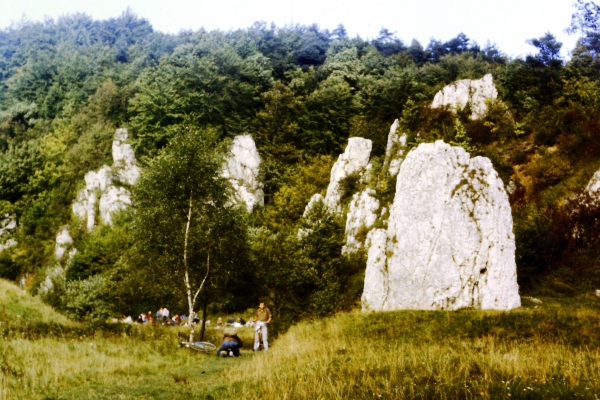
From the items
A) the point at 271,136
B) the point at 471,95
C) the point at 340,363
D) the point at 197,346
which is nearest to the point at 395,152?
the point at 471,95

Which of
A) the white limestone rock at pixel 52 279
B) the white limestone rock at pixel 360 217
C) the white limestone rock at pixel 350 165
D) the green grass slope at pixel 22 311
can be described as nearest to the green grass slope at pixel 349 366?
the green grass slope at pixel 22 311

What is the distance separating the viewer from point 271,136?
2285 inches

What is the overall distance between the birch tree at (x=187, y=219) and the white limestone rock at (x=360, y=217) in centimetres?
1523

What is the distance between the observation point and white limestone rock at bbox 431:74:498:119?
41.6m

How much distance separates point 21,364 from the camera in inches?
411

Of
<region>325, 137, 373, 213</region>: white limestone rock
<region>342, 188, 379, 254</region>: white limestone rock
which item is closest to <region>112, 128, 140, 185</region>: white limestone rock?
<region>325, 137, 373, 213</region>: white limestone rock

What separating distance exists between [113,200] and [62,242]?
812 centimetres

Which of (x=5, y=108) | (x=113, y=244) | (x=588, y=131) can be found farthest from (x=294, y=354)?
(x=5, y=108)

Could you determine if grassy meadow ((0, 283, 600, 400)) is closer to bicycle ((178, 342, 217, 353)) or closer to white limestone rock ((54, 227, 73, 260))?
bicycle ((178, 342, 217, 353))

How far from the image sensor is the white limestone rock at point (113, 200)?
52250 mm

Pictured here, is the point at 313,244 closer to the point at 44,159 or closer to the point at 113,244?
the point at 113,244

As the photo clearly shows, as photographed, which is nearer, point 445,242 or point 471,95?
point 445,242

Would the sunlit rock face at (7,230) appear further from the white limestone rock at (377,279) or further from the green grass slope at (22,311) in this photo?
the white limestone rock at (377,279)

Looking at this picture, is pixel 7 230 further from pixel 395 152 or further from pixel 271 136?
pixel 395 152
